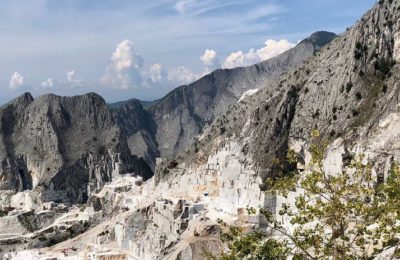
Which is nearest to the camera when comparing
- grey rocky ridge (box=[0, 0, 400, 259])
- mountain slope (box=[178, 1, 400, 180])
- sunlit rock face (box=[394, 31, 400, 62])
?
grey rocky ridge (box=[0, 0, 400, 259])

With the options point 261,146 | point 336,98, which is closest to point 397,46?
point 336,98

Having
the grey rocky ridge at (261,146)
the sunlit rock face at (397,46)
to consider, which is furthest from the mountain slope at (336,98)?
the grey rocky ridge at (261,146)

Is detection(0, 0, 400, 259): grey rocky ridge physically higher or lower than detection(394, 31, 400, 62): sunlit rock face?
lower

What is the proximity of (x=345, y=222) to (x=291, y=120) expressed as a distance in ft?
301

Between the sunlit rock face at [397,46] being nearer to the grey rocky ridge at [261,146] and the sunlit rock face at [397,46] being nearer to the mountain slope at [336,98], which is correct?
the mountain slope at [336,98]

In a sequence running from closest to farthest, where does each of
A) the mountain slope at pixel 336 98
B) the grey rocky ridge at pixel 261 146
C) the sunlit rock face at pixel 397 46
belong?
the grey rocky ridge at pixel 261 146, the mountain slope at pixel 336 98, the sunlit rock face at pixel 397 46

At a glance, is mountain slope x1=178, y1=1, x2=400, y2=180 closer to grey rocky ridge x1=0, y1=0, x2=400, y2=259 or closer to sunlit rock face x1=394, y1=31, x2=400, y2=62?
sunlit rock face x1=394, y1=31, x2=400, y2=62

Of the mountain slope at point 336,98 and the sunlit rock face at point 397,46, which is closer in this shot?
the mountain slope at point 336,98

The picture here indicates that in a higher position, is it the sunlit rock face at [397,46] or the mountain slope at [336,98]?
the sunlit rock face at [397,46]

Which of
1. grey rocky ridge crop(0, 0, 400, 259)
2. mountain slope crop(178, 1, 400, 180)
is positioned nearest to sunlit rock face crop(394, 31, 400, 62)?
mountain slope crop(178, 1, 400, 180)

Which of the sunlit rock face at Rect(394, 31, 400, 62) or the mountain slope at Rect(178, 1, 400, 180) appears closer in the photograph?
the mountain slope at Rect(178, 1, 400, 180)

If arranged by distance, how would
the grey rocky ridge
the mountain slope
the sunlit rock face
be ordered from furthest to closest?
1. the sunlit rock face
2. the mountain slope
3. the grey rocky ridge

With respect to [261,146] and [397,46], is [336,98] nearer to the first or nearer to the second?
[397,46]

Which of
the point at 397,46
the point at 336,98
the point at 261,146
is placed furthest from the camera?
the point at 261,146
